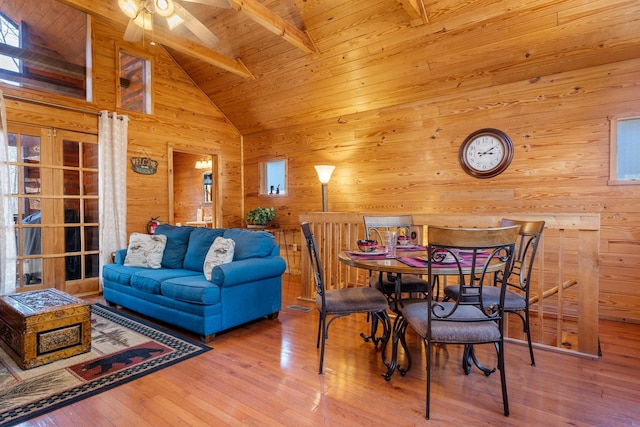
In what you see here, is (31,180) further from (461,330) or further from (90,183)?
(461,330)

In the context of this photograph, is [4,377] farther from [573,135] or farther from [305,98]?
[573,135]

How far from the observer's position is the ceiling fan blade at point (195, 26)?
8.83 feet

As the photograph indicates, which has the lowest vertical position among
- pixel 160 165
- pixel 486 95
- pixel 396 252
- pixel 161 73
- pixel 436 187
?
pixel 396 252

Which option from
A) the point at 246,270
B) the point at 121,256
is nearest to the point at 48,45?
the point at 121,256

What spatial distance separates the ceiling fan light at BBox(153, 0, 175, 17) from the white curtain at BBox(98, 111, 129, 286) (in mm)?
2355

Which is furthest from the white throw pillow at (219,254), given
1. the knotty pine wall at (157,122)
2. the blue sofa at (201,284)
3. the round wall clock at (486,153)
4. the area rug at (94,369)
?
the round wall clock at (486,153)

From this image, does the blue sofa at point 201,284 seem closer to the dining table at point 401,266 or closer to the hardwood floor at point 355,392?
the hardwood floor at point 355,392

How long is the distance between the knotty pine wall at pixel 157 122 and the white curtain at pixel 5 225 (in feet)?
0.97

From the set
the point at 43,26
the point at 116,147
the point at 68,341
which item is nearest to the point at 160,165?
the point at 116,147

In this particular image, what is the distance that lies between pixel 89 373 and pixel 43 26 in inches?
184

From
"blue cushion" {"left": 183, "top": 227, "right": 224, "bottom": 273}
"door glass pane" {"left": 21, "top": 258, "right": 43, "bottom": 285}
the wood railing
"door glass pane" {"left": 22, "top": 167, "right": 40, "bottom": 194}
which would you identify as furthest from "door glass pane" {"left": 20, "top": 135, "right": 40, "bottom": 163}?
the wood railing

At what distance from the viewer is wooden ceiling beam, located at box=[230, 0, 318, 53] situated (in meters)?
3.21

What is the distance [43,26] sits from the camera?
15.0 ft

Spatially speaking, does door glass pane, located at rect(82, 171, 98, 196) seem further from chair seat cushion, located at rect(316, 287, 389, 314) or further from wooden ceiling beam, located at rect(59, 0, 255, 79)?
chair seat cushion, located at rect(316, 287, 389, 314)
